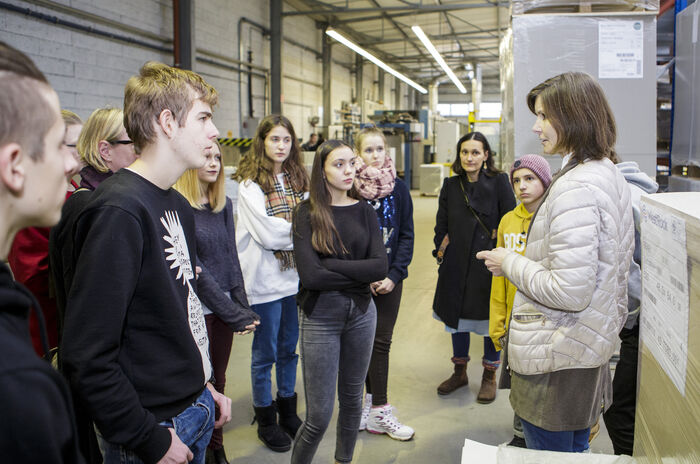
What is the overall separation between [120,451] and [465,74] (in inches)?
699

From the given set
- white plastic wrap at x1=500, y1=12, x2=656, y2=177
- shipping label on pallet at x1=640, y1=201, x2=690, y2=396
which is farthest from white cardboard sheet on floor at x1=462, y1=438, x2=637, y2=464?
white plastic wrap at x1=500, y1=12, x2=656, y2=177

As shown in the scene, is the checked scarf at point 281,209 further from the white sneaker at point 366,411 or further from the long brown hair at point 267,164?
the white sneaker at point 366,411

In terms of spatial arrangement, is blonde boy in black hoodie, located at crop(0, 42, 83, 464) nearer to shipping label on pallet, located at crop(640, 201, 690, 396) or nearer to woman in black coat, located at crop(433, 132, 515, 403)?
shipping label on pallet, located at crop(640, 201, 690, 396)

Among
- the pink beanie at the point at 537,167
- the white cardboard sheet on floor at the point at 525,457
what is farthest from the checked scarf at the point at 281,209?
the white cardboard sheet on floor at the point at 525,457

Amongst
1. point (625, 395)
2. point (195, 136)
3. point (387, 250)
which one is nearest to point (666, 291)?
point (195, 136)

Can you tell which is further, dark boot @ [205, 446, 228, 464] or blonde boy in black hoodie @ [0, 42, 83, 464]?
dark boot @ [205, 446, 228, 464]

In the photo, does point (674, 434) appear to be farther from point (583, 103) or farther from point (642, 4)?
point (642, 4)

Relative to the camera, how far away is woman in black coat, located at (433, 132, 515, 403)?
2.74 m

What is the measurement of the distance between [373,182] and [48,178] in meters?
1.82

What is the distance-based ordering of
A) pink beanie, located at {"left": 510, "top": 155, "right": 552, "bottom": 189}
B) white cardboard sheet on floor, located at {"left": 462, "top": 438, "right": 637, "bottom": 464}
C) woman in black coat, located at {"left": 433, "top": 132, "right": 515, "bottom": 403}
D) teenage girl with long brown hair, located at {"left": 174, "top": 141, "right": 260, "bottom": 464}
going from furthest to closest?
woman in black coat, located at {"left": 433, "top": 132, "right": 515, "bottom": 403}, pink beanie, located at {"left": 510, "top": 155, "right": 552, "bottom": 189}, teenage girl with long brown hair, located at {"left": 174, "top": 141, "right": 260, "bottom": 464}, white cardboard sheet on floor, located at {"left": 462, "top": 438, "right": 637, "bottom": 464}

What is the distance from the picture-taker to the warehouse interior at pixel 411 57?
97.0 inches

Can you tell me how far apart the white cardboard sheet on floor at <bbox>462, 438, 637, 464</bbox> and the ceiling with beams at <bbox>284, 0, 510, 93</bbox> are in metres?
8.87

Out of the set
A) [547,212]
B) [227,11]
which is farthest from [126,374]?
[227,11]

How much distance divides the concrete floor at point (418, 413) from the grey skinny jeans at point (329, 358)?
0.51 m
